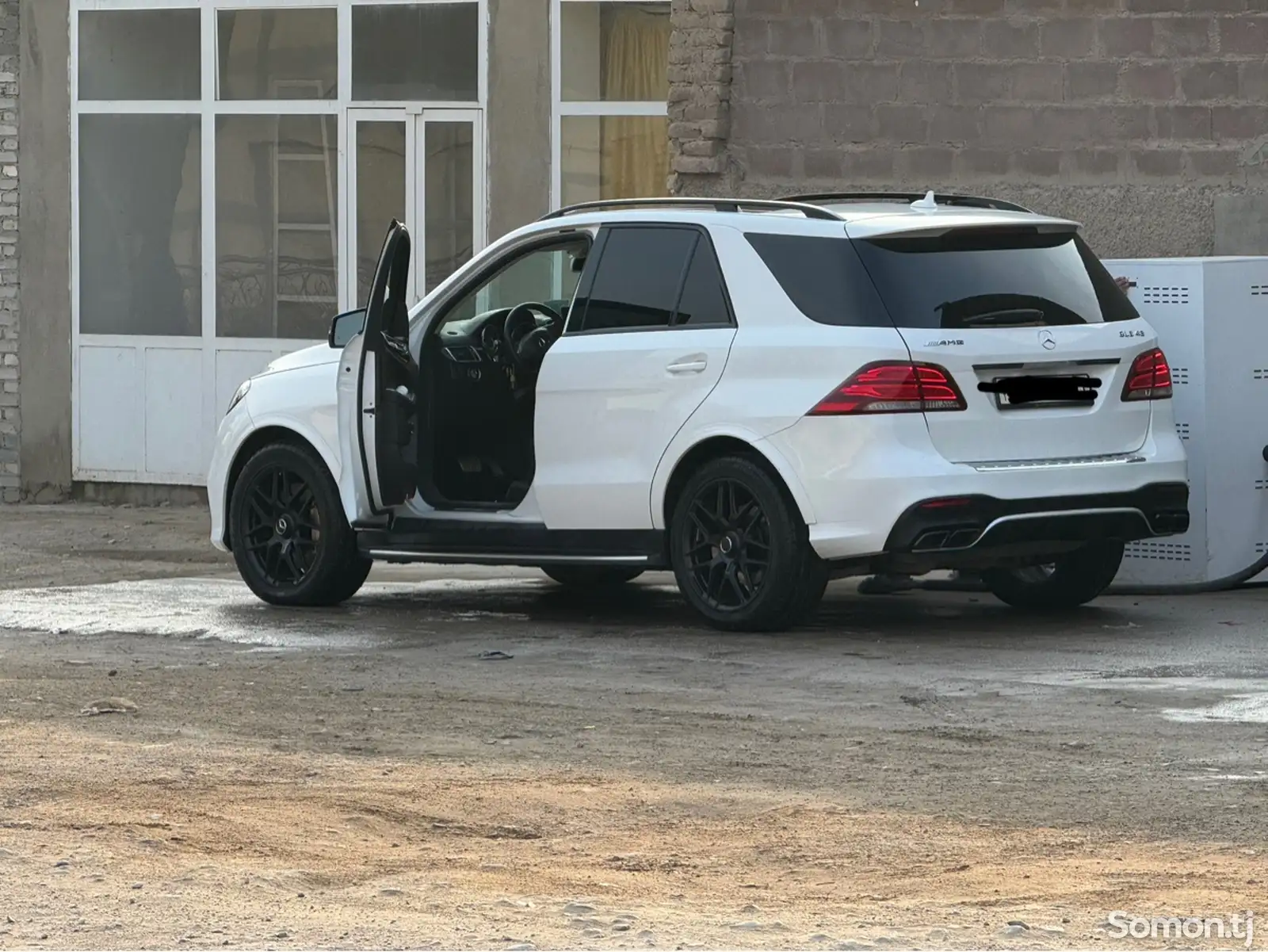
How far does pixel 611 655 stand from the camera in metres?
10.1

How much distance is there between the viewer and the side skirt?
10641 millimetres

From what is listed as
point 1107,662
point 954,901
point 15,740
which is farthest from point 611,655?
point 954,901

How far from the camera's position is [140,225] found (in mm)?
18766

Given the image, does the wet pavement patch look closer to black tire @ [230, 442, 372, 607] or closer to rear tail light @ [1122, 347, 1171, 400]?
black tire @ [230, 442, 372, 607]

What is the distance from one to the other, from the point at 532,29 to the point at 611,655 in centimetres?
804

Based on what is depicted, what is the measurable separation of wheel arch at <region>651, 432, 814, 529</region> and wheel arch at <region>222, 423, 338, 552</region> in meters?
1.73

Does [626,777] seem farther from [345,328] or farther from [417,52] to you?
[417,52]

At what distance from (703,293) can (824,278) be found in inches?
23.4

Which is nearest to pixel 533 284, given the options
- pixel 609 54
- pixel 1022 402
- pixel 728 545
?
pixel 609 54

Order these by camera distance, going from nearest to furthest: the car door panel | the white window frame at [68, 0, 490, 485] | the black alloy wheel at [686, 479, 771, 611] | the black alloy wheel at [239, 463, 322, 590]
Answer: the black alloy wheel at [686, 479, 771, 611], the car door panel, the black alloy wheel at [239, 463, 322, 590], the white window frame at [68, 0, 490, 485]

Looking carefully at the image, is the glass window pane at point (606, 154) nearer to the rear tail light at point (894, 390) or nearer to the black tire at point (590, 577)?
the black tire at point (590, 577)

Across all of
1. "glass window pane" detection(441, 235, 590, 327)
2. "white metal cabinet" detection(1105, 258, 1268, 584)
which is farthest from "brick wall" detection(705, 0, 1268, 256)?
"white metal cabinet" detection(1105, 258, 1268, 584)

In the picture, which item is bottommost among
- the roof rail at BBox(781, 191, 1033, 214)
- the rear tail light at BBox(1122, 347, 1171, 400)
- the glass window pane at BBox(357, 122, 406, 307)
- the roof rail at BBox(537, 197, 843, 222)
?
the rear tail light at BBox(1122, 347, 1171, 400)

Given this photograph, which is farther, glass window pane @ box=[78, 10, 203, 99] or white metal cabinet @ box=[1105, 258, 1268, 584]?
glass window pane @ box=[78, 10, 203, 99]
